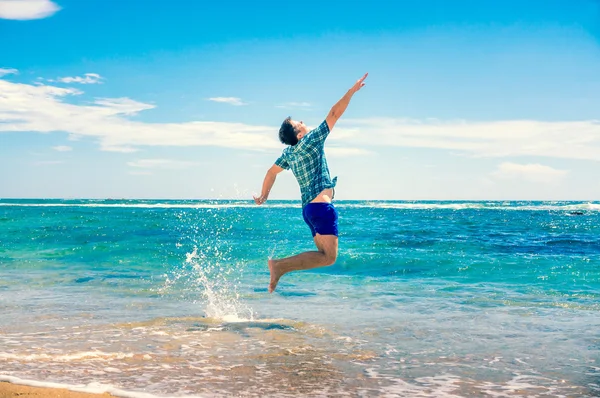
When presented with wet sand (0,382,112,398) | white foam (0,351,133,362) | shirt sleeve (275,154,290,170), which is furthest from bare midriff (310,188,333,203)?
wet sand (0,382,112,398)

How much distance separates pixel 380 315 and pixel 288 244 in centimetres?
1518

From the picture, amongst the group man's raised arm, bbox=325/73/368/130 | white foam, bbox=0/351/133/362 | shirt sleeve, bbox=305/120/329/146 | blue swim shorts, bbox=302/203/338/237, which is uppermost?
man's raised arm, bbox=325/73/368/130

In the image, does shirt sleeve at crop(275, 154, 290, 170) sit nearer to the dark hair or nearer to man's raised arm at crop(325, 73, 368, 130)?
the dark hair

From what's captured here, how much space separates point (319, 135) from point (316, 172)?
38cm

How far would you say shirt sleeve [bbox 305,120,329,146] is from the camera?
5492 millimetres

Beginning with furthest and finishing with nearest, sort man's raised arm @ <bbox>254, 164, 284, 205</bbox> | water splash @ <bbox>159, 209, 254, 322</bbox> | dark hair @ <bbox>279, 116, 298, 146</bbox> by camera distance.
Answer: water splash @ <bbox>159, 209, 254, 322</bbox> → man's raised arm @ <bbox>254, 164, 284, 205</bbox> → dark hair @ <bbox>279, 116, 298, 146</bbox>

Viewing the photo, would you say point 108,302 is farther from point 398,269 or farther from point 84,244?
point 84,244

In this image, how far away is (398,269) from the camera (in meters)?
13.8

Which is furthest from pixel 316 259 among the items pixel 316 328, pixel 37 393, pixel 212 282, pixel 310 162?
pixel 212 282

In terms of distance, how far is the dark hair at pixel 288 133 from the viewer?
18.7ft

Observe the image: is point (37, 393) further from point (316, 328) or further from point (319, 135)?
point (316, 328)

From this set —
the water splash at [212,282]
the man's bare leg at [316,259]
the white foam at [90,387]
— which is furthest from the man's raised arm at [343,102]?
the water splash at [212,282]

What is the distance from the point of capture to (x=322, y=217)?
5.62 meters

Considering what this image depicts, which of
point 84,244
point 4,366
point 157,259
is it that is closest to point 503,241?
point 157,259
